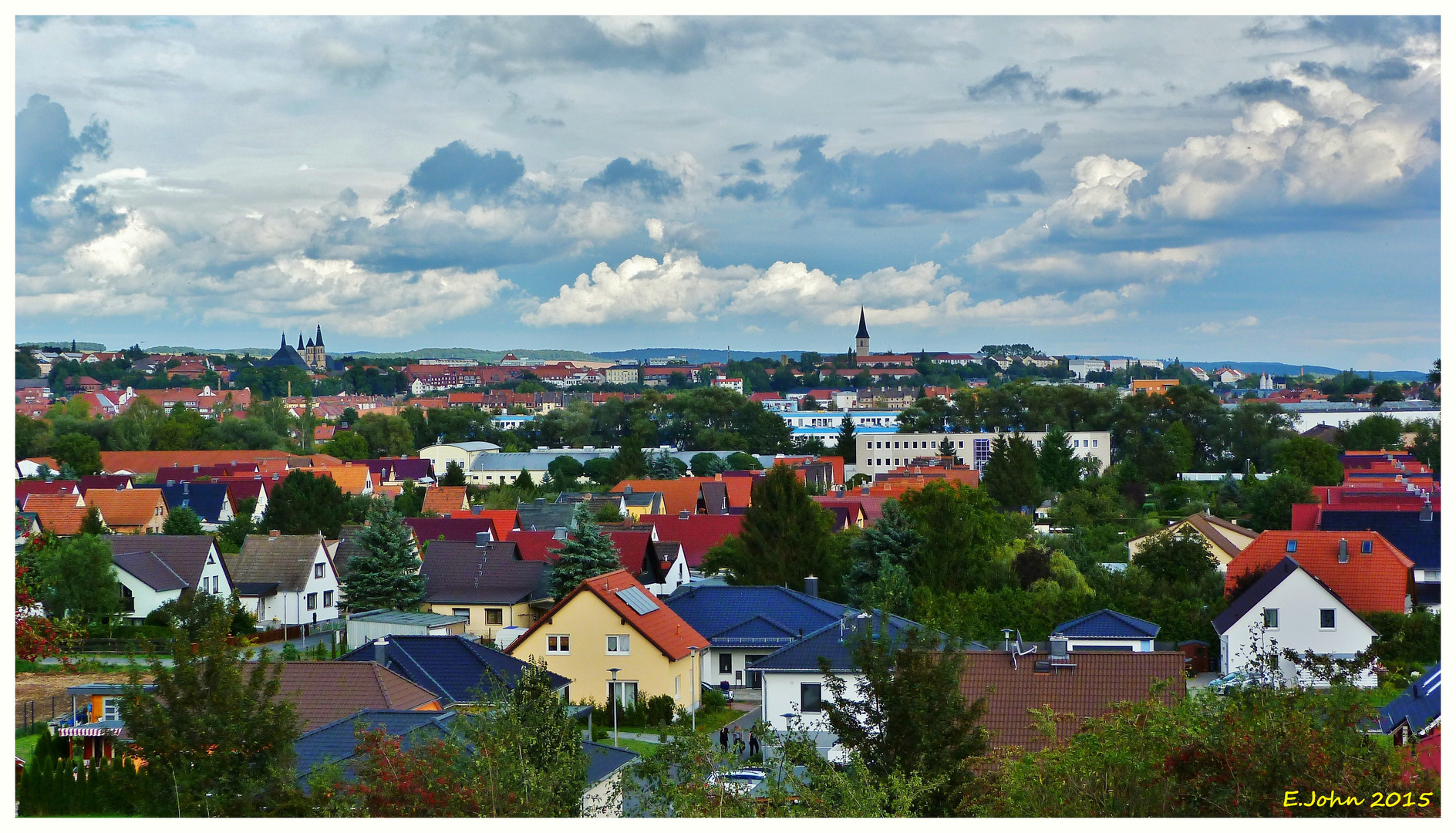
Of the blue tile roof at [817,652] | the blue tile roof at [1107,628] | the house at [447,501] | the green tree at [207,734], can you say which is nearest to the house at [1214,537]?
the blue tile roof at [1107,628]

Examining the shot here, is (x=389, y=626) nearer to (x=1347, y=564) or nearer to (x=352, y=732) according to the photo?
(x=352, y=732)

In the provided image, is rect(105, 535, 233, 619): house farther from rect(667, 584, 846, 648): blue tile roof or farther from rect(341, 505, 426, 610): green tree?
rect(667, 584, 846, 648): blue tile roof

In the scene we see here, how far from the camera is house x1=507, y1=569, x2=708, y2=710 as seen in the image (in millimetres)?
21641

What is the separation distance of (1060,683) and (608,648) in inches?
320

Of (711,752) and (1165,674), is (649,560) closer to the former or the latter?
(1165,674)

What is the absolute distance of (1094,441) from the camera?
87.0m

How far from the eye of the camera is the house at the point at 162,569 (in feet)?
97.3

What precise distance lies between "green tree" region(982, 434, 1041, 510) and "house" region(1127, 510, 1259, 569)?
18373 millimetres

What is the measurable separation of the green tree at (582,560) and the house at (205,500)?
23452mm

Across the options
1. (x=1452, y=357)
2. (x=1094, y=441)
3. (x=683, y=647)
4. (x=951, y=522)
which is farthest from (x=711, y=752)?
(x=1094, y=441)

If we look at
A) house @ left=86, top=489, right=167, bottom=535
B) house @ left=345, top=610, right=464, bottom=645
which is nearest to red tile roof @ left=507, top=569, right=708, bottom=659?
house @ left=345, top=610, right=464, bottom=645

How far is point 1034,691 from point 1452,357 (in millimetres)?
9558

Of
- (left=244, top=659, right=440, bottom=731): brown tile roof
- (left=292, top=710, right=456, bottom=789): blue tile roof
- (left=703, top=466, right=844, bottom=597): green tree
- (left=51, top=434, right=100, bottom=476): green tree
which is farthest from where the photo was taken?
(left=51, top=434, right=100, bottom=476): green tree

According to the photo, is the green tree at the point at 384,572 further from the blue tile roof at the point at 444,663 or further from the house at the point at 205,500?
the house at the point at 205,500
